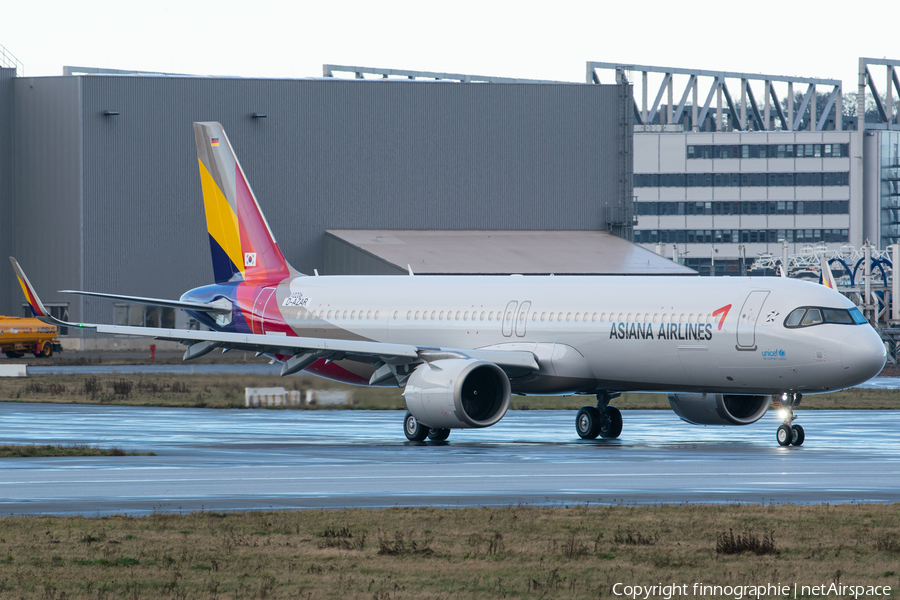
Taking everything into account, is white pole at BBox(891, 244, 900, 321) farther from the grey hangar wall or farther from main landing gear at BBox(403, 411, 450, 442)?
main landing gear at BBox(403, 411, 450, 442)

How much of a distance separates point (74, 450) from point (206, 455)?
9.08ft

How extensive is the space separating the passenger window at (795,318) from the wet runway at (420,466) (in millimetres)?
2657

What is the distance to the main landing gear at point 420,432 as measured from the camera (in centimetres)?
3158

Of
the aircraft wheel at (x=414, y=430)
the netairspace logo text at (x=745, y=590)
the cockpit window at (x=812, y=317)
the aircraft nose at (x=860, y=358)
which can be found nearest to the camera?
the netairspace logo text at (x=745, y=590)

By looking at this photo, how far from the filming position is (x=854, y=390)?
5500 centimetres

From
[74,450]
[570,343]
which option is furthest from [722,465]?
[74,450]

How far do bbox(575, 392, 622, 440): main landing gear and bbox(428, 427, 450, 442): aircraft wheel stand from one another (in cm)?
330

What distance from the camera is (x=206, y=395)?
1857 inches

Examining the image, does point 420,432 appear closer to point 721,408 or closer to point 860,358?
point 721,408

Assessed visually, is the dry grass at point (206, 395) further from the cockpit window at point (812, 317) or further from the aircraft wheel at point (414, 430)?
the cockpit window at point (812, 317)

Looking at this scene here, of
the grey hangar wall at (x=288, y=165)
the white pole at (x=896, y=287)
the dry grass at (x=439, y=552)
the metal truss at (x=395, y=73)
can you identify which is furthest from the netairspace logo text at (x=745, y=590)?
the metal truss at (x=395, y=73)

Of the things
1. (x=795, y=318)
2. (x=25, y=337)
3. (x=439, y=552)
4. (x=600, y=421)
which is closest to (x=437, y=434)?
(x=600, y=421)

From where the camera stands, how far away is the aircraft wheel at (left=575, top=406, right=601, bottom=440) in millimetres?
32625

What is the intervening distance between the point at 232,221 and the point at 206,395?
29.2 feet
